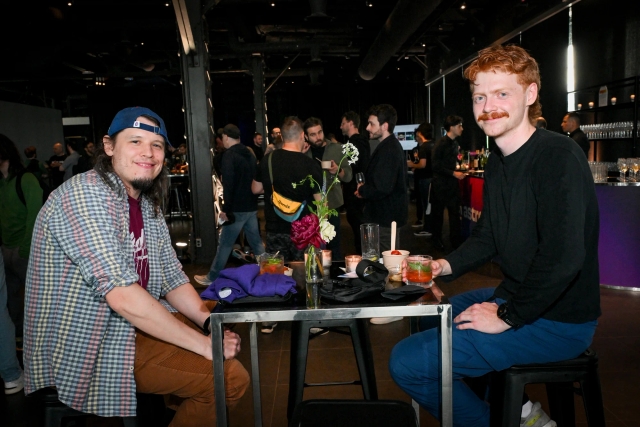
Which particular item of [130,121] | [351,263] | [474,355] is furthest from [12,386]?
[474,355]

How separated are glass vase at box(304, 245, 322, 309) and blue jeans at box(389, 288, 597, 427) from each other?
361 millimetres

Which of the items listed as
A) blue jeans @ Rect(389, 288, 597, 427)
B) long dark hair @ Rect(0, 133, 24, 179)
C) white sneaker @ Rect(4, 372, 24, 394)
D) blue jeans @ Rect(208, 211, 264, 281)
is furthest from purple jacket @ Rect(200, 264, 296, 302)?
blue jeans @ Rect(208, 211, 264, 281)

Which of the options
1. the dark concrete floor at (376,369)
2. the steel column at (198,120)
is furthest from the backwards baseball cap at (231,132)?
the dark concrete floor at (376,369)

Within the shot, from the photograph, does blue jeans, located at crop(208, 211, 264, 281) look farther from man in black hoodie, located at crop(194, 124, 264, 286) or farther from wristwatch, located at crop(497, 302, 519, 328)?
wristwatch, located at crop(497, 302, 519, 328)

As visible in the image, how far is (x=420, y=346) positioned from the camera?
181cm

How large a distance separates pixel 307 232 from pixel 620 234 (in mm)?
3775

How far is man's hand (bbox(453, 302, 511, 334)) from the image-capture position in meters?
1.73

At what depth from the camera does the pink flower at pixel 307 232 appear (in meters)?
1.85

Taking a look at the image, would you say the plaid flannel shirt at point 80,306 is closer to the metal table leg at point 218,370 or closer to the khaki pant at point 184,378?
the khaki pant at point 184,378

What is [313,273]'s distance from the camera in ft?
6.08

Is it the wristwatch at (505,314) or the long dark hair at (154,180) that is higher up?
the long dark hair at (154,180)

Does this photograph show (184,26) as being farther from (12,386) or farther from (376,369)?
(376,369)

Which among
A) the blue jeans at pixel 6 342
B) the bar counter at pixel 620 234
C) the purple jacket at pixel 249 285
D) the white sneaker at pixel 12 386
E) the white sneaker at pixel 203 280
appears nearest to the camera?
the purple jacket at pixel 249 285

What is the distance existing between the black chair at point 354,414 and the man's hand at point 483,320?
14.5 inches
